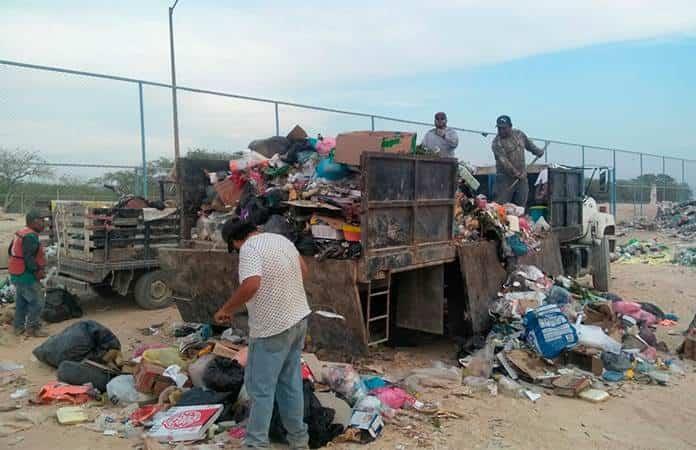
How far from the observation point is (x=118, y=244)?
830 cm

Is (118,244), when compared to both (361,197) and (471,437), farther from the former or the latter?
(471,437)

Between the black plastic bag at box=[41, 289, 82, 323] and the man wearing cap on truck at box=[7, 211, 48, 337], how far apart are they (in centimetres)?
59

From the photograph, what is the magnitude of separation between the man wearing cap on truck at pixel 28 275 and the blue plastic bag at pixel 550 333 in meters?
5.70

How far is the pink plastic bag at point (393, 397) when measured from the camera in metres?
4.58

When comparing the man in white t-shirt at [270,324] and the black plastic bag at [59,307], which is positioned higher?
the man in white t-shirt at [270,324]

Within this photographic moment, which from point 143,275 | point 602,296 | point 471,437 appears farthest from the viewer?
point 143,275

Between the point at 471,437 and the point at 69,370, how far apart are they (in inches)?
137

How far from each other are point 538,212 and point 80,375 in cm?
600

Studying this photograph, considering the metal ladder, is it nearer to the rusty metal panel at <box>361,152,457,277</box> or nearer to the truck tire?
the rusty metal panel at <box>361,152,457,277</box>

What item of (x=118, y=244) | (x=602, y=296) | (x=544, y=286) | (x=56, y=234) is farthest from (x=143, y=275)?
(x=602, y=296)

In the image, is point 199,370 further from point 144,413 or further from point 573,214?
point 573,214

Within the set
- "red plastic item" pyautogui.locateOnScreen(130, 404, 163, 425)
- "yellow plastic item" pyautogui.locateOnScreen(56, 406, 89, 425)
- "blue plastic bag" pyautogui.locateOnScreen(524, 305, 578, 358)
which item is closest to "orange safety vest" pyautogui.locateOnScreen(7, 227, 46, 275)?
"yellow plastic item" pyautogui.locateOnScreen(56, 406, 89, 425)

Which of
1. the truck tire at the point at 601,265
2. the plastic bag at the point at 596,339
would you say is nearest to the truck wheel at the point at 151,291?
the plastic bag at the point at 596,339

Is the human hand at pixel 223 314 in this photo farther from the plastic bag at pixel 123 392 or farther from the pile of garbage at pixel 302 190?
the plastic bag at pixel 123 392
